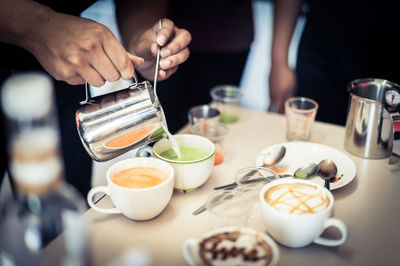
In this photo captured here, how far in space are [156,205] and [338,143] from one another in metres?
0.73

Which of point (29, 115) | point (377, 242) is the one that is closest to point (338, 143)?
point (377, 242)

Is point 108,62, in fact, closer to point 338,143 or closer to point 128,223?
point 128,223

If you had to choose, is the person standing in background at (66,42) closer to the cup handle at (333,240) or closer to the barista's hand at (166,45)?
the barista's hand at (166,45)

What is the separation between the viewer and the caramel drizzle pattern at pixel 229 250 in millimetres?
747

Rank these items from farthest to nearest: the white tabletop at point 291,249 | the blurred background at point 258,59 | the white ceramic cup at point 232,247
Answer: the blurred background at point 258,59 → the white tabletop at point 291,249 → the white ceramic cup at point 232,247

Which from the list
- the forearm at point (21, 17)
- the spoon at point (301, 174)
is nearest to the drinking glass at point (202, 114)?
the spoon at point (301, 174)

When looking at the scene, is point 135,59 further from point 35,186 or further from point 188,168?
point 35,186

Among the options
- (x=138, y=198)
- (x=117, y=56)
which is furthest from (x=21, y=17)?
(x=138, y=198)

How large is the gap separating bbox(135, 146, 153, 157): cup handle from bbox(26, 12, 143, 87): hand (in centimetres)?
21

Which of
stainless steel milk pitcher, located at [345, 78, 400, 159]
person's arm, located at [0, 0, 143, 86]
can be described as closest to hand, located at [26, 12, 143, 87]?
person's arm, located at [0, 0, 143, 86]

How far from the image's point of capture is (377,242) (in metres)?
0.90

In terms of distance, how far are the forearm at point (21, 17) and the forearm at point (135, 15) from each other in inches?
24.5

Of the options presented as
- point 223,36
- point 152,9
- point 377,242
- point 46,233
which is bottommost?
point 377,242

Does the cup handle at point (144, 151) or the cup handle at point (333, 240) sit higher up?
the cup handle at point (144, 151)
